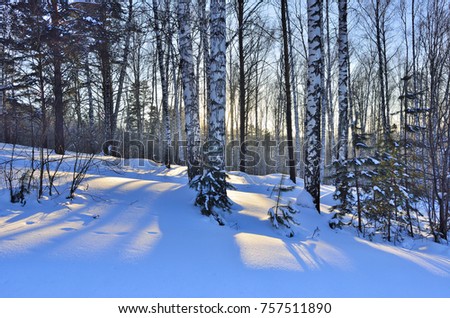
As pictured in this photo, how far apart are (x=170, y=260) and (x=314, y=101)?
15.7 feet

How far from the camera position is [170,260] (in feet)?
7.35

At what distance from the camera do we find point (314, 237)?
12.1 ft

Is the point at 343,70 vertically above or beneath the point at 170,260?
above

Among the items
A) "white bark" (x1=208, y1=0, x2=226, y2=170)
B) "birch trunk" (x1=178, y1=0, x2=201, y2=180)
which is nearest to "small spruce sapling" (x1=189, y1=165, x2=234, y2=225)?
"white bark" (x1=208, y1=0, x2=226, y2=170)

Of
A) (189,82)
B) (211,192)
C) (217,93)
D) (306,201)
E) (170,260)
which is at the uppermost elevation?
(189,82)

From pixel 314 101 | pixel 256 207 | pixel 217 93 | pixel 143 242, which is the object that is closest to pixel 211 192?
pixel 256 207

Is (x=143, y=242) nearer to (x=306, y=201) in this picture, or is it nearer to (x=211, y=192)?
(x=211, y=192)

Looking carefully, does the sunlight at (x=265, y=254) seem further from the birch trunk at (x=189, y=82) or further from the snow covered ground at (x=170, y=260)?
the birch trunk at (x=189, y=82)

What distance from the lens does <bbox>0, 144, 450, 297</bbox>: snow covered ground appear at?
72.7 inches

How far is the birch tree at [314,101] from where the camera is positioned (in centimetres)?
555

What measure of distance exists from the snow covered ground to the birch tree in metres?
2.20

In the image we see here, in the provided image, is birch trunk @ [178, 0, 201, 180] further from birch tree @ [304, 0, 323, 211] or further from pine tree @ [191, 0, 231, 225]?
birch tree @ [304, 0, 323, 211]

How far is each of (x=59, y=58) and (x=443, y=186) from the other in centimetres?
1149
